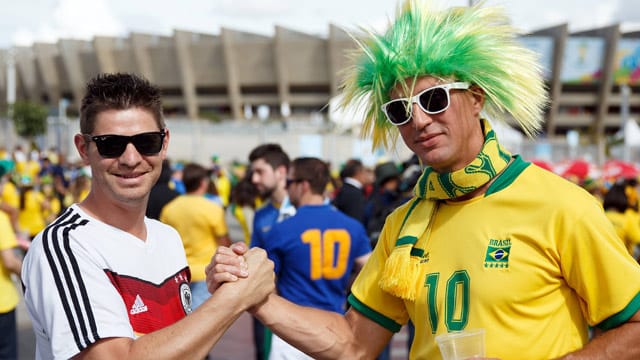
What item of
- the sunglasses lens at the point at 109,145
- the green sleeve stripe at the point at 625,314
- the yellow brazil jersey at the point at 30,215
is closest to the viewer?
the green sleeve stripe at the point at 625,314

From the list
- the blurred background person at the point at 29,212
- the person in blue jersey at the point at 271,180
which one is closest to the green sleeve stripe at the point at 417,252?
the person in blue jersey at the point at 271,180

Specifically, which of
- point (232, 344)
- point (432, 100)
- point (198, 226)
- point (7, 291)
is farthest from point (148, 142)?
point (232, 344)

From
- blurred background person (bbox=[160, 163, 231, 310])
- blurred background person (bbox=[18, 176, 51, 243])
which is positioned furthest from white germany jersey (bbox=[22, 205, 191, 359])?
blurred background person (bbox=[18, 176, 51, 243])

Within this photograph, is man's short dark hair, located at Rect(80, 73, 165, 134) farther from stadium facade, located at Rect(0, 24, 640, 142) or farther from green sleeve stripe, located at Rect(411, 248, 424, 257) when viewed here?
stadium facade, located at Rect(0, 24, 640, 142)

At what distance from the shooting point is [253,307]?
2.61 m

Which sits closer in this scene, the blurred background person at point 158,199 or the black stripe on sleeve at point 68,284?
the black stripe on sleeve at point 68,284

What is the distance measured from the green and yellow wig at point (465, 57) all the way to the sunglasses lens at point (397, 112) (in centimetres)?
5

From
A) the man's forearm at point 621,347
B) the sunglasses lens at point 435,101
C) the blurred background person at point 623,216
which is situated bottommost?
the blurred background person at point 623,216

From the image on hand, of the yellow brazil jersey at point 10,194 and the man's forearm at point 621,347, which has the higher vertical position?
the man's forearm at point 621,347

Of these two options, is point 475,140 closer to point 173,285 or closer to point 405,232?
point 405,232

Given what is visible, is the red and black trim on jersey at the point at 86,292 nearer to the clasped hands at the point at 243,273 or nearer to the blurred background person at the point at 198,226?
→ the clasped hands at the point at 243,273

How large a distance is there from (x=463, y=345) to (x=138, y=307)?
1.03 m

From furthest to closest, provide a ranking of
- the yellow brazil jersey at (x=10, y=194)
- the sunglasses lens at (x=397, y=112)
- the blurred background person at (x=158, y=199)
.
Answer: the yellow brazil jersey at (x=10, y=194)
the blurred background person at (x=158, y=199)
the sunglasses lens at (x=397, y=112)

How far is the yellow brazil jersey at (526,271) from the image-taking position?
222 cm
